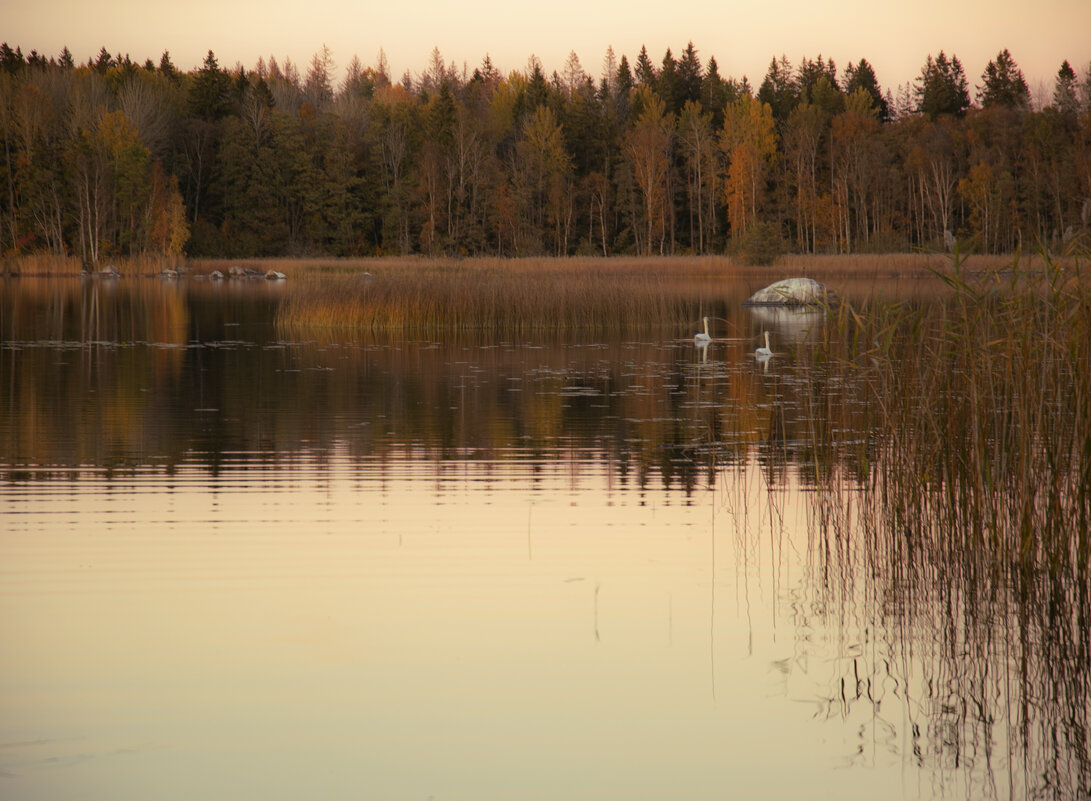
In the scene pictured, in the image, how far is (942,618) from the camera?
5.50 meters

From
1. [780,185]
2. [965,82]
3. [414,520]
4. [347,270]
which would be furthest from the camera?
[965,82]

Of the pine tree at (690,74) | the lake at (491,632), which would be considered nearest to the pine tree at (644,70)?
the pine tree at (690,74)

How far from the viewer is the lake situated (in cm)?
412

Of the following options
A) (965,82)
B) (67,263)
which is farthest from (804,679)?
(965,82)

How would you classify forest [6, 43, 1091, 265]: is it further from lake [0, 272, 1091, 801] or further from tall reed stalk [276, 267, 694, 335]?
lake [0, 272, 1091, 801]

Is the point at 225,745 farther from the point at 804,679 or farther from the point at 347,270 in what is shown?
the point at 347,270

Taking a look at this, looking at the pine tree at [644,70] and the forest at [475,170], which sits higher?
the pine tree at [644,70]

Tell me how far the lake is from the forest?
49.6 m

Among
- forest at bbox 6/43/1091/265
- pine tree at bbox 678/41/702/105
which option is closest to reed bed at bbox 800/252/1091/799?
forest at bbox 6/43/1091/265

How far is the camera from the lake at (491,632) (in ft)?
13.5

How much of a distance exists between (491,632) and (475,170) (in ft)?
202

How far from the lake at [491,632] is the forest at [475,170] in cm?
4958

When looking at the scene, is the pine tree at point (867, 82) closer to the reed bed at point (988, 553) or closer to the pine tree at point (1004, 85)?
the pine tree at point (1004, 85)

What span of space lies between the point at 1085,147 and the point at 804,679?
184 ft
